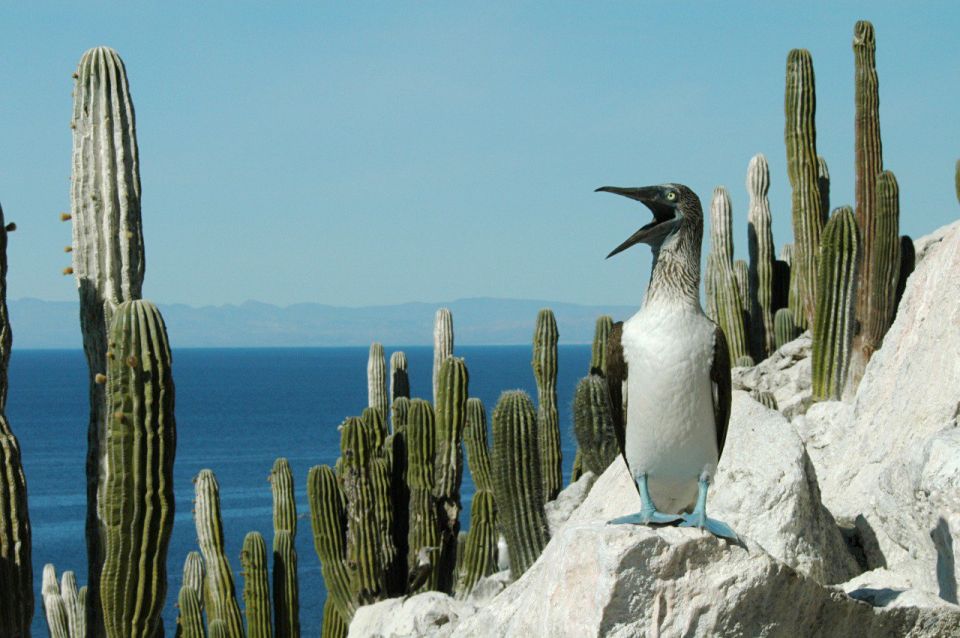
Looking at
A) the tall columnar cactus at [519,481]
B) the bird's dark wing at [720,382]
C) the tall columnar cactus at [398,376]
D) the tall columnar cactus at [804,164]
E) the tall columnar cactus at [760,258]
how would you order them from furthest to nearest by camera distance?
the tall columnar cactus at [398,376]
the tall columnar cactus at [760,258]
the tall columnar cactus at [804,164]
the tall columnar cactus at [519,481]
the bird's dark wing at [720,382]

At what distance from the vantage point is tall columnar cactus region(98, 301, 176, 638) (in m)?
7.66

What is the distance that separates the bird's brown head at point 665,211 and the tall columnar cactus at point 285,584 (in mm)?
9951

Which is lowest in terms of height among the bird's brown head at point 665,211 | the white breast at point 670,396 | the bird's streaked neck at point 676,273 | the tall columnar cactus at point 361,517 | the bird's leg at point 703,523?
the tall columnar cactus at point 361,517

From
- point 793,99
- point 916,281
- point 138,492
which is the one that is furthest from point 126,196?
point 793,99

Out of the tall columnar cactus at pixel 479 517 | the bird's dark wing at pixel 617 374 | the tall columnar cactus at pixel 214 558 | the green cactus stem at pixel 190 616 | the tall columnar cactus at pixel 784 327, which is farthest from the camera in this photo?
the tall columnar cactus at pixel 784 327

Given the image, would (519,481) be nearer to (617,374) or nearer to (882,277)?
(882,277)

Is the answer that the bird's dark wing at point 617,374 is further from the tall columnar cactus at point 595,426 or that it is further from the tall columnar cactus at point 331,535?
the tall columnar cactus at point 331,535

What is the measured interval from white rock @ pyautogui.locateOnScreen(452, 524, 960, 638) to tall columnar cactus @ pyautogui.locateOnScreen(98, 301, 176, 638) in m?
3.55

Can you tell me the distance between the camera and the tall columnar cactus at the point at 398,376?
1631 cm

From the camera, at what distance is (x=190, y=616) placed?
13.4 m

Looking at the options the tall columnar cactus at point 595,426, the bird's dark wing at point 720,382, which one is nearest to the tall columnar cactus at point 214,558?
the tall columnar cactus at point 595,426

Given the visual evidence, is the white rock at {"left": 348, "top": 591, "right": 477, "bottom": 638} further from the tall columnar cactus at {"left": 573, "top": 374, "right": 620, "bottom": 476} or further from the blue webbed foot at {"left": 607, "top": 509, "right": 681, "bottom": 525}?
the blue webbed foot at {"left": 607, "top": 509, "right": 681, "bottom": 525}

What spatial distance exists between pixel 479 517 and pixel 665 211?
24.8 feet

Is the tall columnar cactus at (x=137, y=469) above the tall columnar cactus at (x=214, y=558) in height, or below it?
above
